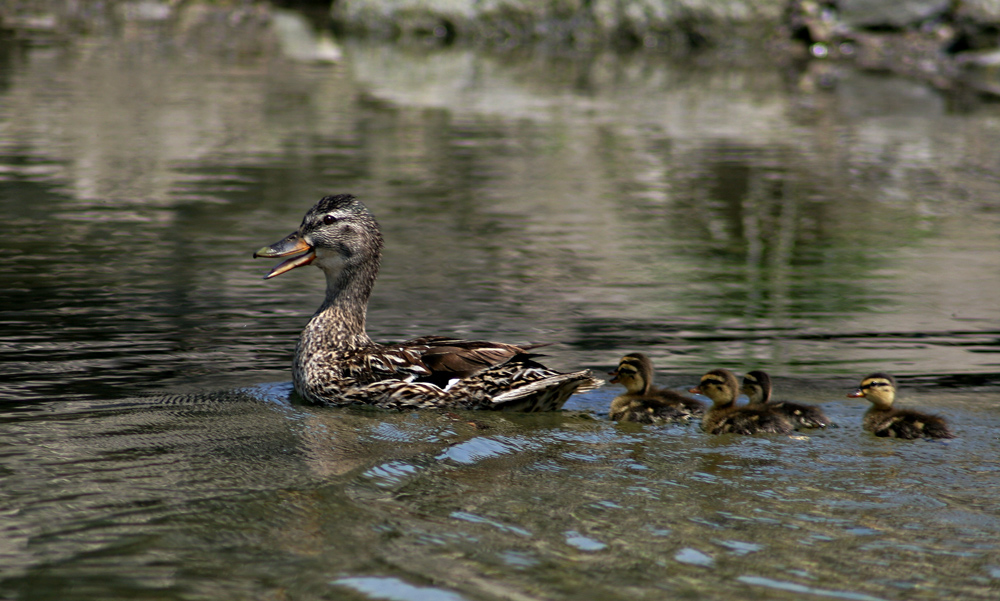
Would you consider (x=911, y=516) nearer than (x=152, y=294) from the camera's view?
Yes

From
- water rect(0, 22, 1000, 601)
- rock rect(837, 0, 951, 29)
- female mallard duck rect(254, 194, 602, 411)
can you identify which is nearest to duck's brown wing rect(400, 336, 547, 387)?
female mallard duck rect(254, 194, 602, 411)

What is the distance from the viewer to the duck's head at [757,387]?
23.0 feet

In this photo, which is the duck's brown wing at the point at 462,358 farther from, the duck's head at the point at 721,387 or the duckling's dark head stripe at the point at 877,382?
the duckling's dark head stripe at the point at 877,382

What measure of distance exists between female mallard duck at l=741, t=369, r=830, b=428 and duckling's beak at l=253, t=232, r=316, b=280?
2.82 m

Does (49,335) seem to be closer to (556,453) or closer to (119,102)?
(556,453)

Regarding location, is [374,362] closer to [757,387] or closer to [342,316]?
[342,316]

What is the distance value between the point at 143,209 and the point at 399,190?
116 inches

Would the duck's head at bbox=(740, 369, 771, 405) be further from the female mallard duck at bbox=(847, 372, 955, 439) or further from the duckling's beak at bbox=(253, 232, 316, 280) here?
the duckling's beak at bbox=(253, 232, 316, 280)

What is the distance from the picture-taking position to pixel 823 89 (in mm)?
25516

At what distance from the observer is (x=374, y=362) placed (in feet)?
24.1

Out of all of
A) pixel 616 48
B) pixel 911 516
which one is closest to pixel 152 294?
pixel 911 516

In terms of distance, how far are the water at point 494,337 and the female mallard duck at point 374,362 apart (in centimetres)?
16

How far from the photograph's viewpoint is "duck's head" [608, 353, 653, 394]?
281 inches

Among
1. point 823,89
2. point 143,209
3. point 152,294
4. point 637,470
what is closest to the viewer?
point 637,470
